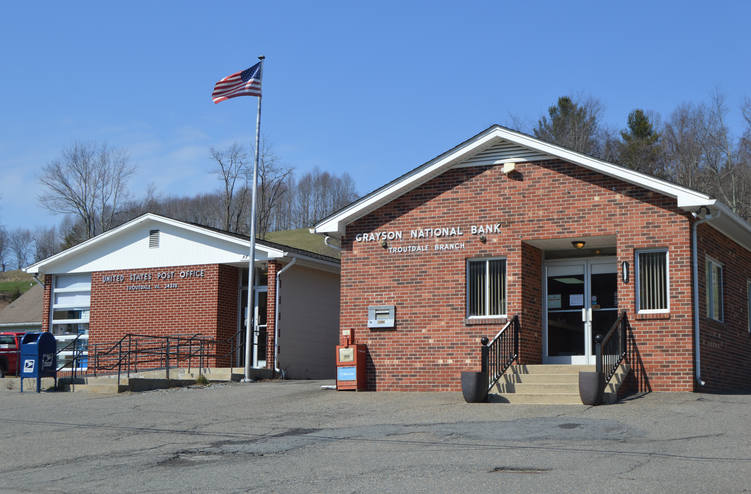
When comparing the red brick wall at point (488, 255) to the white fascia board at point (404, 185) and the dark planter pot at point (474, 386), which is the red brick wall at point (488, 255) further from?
the dark planter pot at point (474, 386)

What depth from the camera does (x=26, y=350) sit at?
59.5ft

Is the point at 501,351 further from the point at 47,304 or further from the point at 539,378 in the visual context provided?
the point at 47,304

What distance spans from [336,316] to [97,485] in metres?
16.9

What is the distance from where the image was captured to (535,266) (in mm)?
16828

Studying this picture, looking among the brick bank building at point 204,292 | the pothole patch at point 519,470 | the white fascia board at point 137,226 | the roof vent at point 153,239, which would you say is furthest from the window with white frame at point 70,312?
the pothole patch at point 519,470

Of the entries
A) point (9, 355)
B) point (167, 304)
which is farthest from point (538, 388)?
point (9, 355)

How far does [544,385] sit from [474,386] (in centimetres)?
139

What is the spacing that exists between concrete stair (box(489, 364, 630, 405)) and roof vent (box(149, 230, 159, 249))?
1263 centimetres

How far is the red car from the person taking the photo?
76.9 feet

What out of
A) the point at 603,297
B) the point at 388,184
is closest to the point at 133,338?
the point at 388,184

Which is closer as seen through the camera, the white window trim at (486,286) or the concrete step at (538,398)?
the concrete step at (538,398)

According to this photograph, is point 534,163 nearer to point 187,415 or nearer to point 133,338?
point 187,415

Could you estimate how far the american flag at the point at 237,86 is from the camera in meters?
21.0

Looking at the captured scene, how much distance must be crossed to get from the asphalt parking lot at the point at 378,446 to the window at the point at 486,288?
7.49 feet
